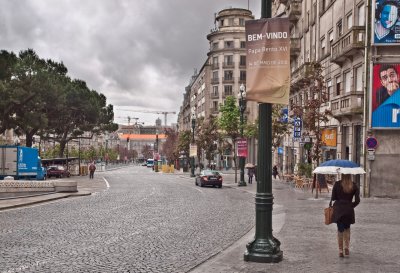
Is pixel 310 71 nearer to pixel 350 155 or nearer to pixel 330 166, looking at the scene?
pixel 350 155

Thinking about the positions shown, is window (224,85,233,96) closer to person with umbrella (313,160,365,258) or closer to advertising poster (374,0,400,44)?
advertising poster (374,0,400,44)

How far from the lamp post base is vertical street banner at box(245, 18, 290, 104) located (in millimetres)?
2780

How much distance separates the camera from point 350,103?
27.0 meters

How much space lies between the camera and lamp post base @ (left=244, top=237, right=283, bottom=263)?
372 inches

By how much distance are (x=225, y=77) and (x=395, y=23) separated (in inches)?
2658

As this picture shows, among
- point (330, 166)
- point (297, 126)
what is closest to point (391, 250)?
point (330, 166)

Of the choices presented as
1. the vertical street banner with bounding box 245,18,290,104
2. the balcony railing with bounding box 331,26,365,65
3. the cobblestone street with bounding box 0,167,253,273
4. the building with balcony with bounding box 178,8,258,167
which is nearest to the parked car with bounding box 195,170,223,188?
the balcony railing with bounding box 331,26,365,65

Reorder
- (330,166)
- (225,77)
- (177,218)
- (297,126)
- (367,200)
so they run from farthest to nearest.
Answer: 1. (225,77)
2. (297,126)
3. (367,200)
4. (177,218)
5. (330,166)

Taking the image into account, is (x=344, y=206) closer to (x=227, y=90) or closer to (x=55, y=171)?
(x=55, y=171)

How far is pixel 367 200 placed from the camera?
2377 cm

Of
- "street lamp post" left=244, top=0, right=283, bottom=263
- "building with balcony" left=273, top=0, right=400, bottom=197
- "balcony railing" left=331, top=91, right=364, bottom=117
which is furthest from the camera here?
"balcony railing" left=331, top=91, right=364, bottom=117

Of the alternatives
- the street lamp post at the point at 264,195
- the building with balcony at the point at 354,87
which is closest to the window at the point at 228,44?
the building with balcony at the point at 354,87

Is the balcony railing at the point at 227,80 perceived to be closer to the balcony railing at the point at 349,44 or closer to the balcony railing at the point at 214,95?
the balcony railing at the point at 214,95

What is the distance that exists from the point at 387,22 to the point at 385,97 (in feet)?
12.5
